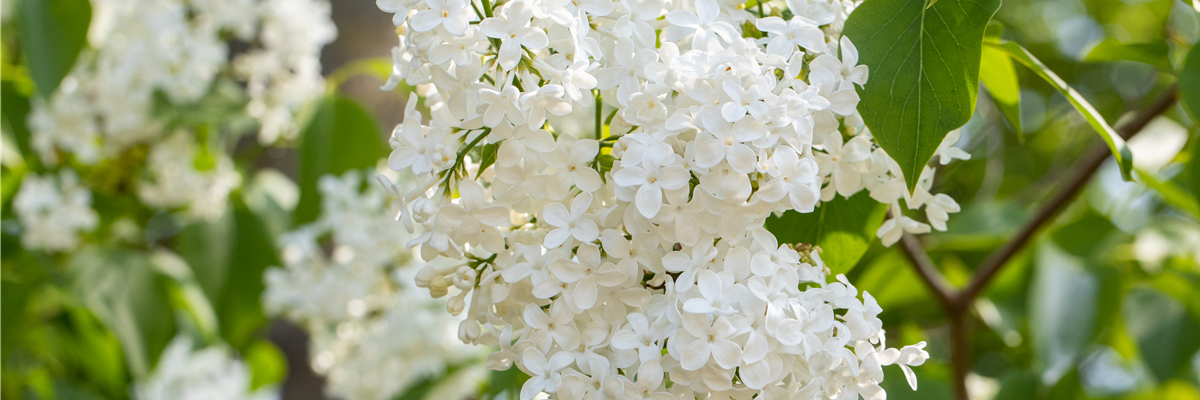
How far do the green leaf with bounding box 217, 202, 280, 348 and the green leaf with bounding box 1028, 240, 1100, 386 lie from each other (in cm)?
85

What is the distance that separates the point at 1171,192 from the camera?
1.84 feet

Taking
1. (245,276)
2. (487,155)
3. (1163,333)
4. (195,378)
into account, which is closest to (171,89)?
→ (245,276)

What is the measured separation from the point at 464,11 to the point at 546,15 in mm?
31

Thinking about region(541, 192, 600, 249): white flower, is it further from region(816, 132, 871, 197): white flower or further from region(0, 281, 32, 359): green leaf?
region(0, 281, 32, 359): green leaf

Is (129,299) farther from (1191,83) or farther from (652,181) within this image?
(1191,83)

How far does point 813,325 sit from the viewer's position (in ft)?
0.80

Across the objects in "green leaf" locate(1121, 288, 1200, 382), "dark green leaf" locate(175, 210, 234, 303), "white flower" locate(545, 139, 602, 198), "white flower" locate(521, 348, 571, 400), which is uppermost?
"white flower" locate(545, 139, 602, 198)

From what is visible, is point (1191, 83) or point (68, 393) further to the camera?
point (68, 393)

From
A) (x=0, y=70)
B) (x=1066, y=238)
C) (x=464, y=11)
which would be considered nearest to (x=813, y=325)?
(x=464, y=11)

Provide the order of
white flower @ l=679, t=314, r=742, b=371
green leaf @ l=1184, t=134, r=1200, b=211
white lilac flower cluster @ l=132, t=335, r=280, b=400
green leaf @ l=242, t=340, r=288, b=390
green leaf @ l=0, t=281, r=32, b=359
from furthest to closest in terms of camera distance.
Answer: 1. white lilac flower cluster @ l=132, t=335, r=280, b=400
2. green leaf @ l=242, t=340, r=288, b=390
3. green leaf @ l=0, t=281, r=32, b=359
4. green leaf @ l=1184, t=134, r=1200, b=211
5. white flower @ l=679, t=314, r=742, b=371

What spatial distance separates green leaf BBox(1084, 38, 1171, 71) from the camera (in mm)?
499

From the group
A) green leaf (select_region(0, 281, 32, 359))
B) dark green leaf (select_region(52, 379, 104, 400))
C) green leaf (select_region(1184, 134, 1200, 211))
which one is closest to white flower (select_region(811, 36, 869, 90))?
green leaf (select_region(1184, 134, 1200, 211))

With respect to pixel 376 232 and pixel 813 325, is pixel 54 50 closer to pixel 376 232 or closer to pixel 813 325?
pixel 376 232

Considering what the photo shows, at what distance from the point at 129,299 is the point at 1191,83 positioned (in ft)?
3.18
